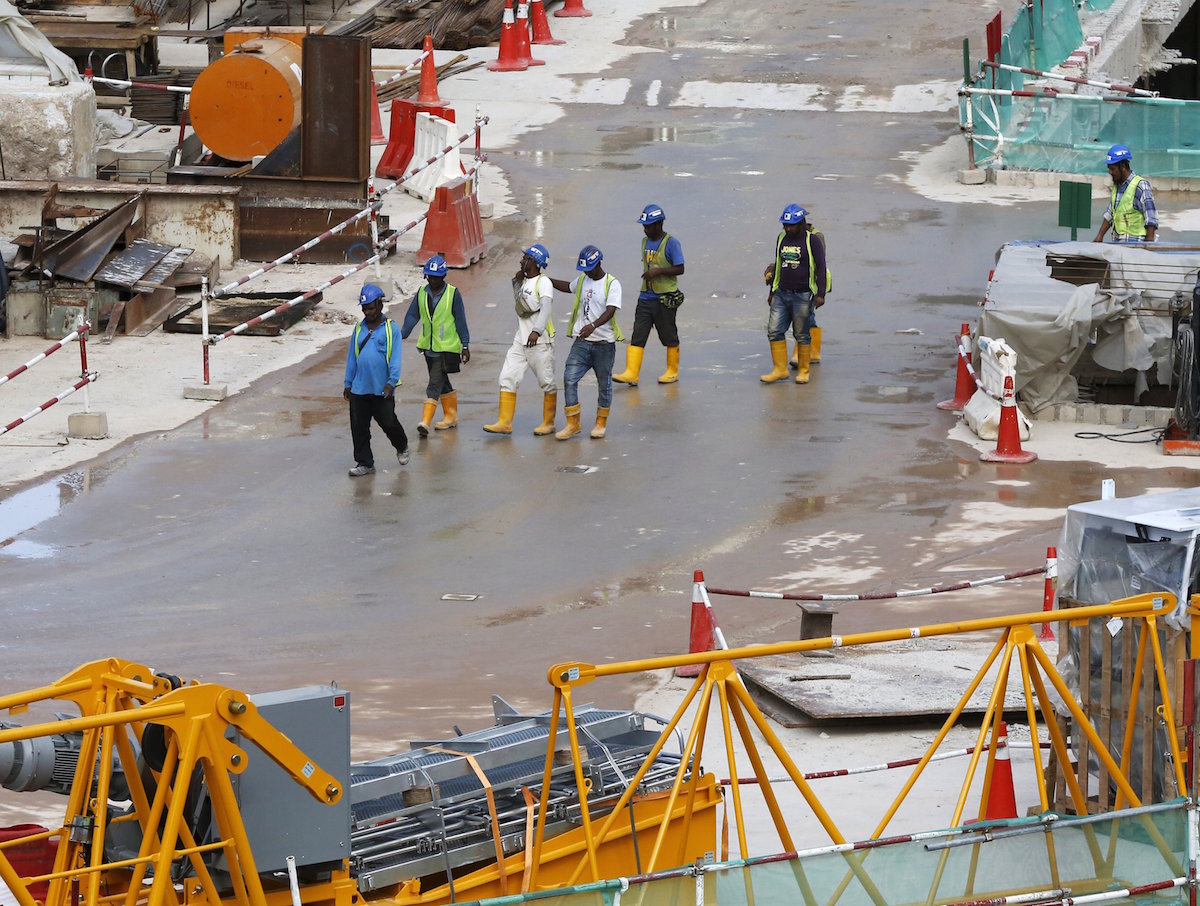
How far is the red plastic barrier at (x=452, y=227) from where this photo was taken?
22.1 meters

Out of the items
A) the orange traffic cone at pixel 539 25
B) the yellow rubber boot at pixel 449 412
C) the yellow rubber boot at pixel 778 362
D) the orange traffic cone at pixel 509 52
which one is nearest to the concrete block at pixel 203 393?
the yellow rubber boot at pixel 449 412

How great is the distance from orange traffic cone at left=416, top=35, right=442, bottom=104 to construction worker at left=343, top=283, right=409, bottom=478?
13.1 m

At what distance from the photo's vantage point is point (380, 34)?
107 feet

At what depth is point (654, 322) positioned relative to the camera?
60.0ft

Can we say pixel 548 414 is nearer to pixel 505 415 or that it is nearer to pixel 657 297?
pixel 505 415

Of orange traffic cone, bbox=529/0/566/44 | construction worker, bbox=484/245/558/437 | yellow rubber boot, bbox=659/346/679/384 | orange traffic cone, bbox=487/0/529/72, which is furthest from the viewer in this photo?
orange traffic cone, bbox=529/0/566/44

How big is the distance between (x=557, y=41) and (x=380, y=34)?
296 cm

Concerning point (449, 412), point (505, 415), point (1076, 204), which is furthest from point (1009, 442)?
point (1076, 204)

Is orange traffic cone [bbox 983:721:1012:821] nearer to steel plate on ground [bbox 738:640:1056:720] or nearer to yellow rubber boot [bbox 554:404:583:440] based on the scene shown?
steel plate on ground [bbox 738:640:1056:720]

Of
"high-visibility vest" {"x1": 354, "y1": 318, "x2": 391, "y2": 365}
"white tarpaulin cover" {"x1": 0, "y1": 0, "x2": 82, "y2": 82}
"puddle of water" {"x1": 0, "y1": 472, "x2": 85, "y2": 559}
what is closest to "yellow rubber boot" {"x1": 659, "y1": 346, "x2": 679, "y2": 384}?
"high-visibility vest" {"x1": 354, "y1": 318, "x2": 391, "y2": 365}

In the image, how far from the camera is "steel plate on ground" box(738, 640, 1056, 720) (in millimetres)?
11039

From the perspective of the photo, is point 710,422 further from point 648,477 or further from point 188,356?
point 188,356

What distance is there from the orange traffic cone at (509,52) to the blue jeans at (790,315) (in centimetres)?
1403

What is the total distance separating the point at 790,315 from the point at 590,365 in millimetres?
2377
